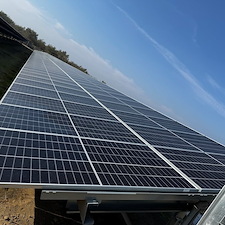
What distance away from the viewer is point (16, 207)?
367 inches

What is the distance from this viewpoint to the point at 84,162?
25.8 ft

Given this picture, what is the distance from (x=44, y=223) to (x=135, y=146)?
4781mm

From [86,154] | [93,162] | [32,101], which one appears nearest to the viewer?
[93,162]

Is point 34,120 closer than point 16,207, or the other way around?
point 16,207

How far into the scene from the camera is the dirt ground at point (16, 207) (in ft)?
28.5

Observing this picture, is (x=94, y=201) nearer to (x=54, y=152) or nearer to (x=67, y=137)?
(x=54, y=152)

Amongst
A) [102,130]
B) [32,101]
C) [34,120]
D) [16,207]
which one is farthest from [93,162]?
[32,101]

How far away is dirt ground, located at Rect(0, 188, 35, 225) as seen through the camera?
28.5ft

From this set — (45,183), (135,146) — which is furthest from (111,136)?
(45,183)

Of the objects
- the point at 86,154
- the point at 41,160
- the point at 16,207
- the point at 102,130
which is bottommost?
the point at 16,207

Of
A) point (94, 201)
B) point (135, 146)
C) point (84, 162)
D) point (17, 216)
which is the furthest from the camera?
point (135, 146)

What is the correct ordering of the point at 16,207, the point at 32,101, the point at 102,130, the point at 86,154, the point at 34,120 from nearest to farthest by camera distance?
the point at 86,154 < the point at 16,207 < the point at 34,120 < the point at 102,130 < the point at 32,101

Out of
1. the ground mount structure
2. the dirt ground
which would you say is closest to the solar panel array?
the ground mount structure

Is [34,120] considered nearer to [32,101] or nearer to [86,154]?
[86,154]
